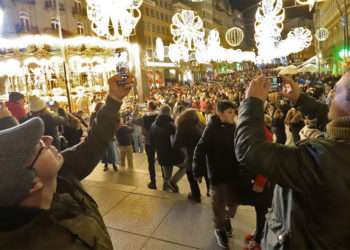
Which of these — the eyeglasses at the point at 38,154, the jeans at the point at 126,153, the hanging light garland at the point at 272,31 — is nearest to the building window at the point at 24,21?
the hanging light garland at the point at 272,31

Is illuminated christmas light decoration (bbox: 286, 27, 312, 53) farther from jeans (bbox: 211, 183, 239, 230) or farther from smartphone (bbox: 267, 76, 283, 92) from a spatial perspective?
smartphone (bbox: 267, 76, 283, 92)

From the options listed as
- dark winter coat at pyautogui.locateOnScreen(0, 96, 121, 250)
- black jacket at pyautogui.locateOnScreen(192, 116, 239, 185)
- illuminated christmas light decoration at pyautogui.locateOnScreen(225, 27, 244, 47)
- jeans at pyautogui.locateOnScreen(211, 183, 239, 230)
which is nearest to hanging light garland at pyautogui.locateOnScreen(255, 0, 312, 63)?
illuminated christmas light decoration at pyautogui.locateOnScreen(225, 27, 244, 47)

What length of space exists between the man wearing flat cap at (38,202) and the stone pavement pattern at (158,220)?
2.28 metres

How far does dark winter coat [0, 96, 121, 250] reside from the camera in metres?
1.27

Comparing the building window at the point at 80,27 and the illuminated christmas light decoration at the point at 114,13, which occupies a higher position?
the building window at the point at 80,27

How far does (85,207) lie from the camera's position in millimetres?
1655

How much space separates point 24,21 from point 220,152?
31.2 m

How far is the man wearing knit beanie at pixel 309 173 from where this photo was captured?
1376mm

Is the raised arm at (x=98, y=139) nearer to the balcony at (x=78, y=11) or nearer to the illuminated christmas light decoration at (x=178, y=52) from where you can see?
the illuminated christmas light decoration at (x=178, y=52)

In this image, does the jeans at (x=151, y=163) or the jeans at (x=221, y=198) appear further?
the jeans at (x=151, y=163)

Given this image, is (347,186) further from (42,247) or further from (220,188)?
(220,188)

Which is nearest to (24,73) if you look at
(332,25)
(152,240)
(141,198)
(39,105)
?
(39,105)

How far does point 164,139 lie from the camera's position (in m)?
5.69

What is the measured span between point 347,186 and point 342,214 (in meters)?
0.14
